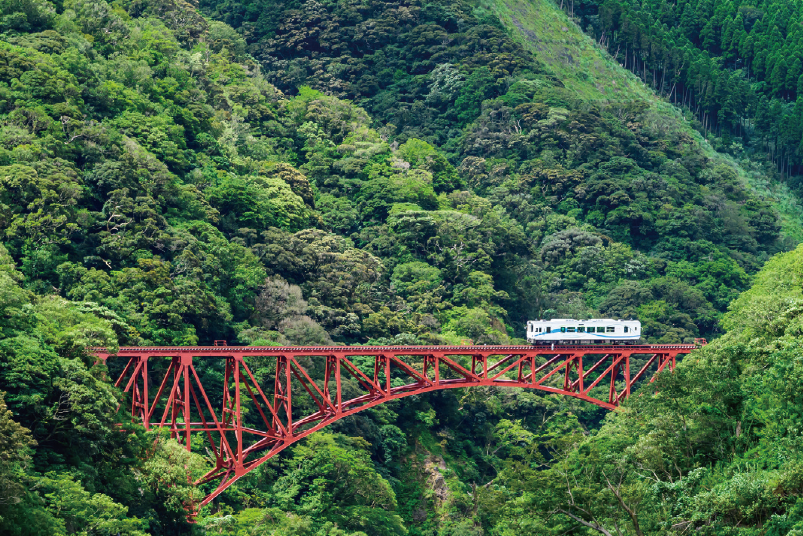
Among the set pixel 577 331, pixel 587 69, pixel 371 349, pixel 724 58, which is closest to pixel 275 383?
pixel 371 349

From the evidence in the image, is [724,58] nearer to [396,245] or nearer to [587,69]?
[587,69]

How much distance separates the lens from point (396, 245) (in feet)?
291

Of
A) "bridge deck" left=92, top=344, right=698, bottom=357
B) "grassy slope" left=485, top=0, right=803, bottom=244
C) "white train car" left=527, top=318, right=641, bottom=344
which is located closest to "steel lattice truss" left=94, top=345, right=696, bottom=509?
"bridge deck" left=92, top=344, right=698, bottom=357

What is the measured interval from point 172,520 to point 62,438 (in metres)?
5.50

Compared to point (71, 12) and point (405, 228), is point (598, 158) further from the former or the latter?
point (71, 12)

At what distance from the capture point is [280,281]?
240ft

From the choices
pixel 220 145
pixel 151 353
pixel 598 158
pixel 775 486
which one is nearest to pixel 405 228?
pixel 220 145

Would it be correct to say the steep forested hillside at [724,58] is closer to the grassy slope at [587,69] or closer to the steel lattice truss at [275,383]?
the grassy slope at [587,69]

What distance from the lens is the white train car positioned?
6059 cm

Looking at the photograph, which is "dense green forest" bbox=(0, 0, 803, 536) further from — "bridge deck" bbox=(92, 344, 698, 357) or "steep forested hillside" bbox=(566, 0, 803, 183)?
"bridge deck" bbox=(92, 344, 698, 357)

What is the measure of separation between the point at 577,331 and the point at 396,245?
97.0 ft

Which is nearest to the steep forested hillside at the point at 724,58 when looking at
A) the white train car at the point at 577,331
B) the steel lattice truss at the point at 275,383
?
the white train car at the point at 577,331

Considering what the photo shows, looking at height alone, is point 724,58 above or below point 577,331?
above

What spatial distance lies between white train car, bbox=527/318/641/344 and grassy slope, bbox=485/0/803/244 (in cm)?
5452
